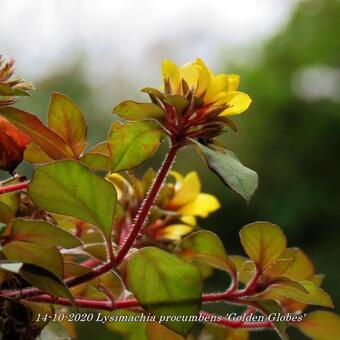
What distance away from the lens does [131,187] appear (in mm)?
475

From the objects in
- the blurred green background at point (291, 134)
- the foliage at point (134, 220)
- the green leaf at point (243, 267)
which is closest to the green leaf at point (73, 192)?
the foliage at point (134, 220)

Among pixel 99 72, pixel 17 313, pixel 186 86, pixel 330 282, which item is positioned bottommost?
pixel 330 282

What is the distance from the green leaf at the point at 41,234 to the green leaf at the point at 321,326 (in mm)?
190

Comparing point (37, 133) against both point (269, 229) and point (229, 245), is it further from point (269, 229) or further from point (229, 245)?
point (229, 245)

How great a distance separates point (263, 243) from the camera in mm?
350

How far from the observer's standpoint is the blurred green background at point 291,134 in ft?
8.64

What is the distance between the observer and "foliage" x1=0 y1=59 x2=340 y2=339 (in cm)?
30

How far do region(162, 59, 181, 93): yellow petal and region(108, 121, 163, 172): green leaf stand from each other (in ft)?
0.11

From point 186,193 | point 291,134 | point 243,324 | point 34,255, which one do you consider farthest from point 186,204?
point 291,134

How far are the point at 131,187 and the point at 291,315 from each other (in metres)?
0.14

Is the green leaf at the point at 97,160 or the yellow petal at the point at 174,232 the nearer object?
the green leaf at the point at 97,160

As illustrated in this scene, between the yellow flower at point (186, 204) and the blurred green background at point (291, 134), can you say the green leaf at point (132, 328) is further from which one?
the blurred green background at point (291, 134)

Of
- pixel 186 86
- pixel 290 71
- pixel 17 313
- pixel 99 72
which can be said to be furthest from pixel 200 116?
pixel 99 72

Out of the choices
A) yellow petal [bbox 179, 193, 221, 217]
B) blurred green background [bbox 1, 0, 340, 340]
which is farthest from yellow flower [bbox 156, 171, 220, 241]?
blurred green background [bbox 1, 0, 340, 340]
